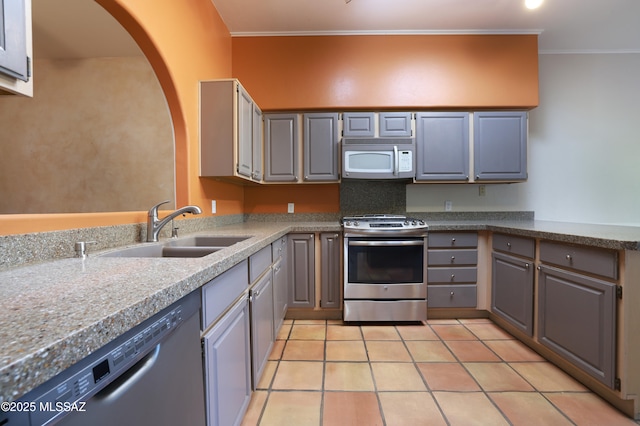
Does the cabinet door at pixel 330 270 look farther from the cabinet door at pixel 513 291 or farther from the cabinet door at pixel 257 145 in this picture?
the cabinet door at pixel 513 291

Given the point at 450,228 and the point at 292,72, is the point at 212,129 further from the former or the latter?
the point at 450,228

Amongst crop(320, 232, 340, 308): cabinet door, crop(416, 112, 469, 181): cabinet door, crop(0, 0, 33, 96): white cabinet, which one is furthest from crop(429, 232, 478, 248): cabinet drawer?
crop(0, 0, 33, 96): white cabinet

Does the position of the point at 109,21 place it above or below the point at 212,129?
above

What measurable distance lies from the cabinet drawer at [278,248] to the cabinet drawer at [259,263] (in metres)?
0.11

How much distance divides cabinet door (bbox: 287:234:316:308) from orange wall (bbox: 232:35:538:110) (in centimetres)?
136

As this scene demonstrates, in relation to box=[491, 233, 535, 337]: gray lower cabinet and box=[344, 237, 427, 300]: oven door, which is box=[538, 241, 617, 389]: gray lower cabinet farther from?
box=[344, 237, 427, 300]: oven door

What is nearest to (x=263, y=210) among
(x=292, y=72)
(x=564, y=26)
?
(x=292, y=72)

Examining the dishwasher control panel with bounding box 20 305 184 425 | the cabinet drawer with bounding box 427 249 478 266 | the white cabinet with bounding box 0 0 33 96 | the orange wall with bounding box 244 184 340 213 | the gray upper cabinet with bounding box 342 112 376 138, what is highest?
the gray upper cabinet with bounding box 342 112 376 138

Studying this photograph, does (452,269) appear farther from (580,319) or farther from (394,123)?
(394,123)

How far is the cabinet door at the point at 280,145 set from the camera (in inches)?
110

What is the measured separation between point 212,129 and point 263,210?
3.88 feet

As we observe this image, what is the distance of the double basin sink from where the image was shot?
1270mm

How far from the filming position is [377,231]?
7.93 ft

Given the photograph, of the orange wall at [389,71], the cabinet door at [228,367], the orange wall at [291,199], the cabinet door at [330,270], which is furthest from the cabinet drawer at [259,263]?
the orange wall at [389,71]
